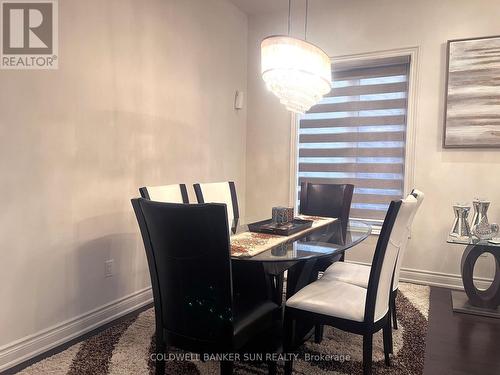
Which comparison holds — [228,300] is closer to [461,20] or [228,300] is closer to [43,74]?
[43,74]

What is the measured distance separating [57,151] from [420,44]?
337 centimetres

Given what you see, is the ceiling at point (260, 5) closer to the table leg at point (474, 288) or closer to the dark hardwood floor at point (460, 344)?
the table leg at point (474, 288)

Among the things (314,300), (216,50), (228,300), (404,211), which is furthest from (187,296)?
(216,50)

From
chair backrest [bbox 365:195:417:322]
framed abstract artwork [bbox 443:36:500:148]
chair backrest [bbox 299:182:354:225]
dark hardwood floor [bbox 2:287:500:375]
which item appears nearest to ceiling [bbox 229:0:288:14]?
framed abstract artwork [bbox 443:36:500:148]

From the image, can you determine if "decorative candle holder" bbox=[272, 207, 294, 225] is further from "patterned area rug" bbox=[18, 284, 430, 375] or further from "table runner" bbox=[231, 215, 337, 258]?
"patterned area rug" bbox=[18, 284, 430, 375]

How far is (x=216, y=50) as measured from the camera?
388 centimetres

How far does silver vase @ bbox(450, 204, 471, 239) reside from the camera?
3.19 meters

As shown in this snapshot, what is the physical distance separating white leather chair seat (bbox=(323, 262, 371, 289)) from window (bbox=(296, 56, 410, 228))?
1593 millimetres

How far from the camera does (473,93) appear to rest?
134 inches

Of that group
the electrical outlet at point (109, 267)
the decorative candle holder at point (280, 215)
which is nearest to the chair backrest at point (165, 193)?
the decorative candle holder at point (280, 215)

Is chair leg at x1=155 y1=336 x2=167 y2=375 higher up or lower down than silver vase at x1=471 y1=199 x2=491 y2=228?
lower down

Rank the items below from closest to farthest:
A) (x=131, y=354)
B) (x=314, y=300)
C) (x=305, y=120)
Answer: (x=314, y=300)
(x=131, y=354)
(x=305, y=120)

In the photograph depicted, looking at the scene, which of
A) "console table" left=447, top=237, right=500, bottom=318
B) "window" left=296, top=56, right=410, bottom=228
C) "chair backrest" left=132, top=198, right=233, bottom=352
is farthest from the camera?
"window" left=296, top=56, right=410, bottom=228

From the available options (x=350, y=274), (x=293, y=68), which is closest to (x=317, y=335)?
(x=350, y=274)
